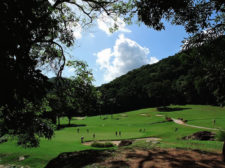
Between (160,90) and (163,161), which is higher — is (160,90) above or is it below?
above

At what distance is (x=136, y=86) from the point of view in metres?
123

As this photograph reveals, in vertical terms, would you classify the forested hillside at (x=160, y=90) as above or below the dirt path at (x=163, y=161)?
above

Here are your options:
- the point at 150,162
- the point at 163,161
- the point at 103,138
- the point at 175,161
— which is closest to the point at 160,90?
the point at 103,138

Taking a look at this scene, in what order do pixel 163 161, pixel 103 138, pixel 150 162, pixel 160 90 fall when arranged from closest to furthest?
pixel 150 162
pixel 163 161
pixel 103 138
pixel 160 90

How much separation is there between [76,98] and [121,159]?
241 inches

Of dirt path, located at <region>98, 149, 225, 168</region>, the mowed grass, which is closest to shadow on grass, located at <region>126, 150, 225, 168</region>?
dirt path, located at <region>98, 149, 225, 168</region>

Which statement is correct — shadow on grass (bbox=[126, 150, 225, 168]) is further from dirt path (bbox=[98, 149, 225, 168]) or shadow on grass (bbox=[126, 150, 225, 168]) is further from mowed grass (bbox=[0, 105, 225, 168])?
mowed grass (bbox=[0, 105, 225, 168])

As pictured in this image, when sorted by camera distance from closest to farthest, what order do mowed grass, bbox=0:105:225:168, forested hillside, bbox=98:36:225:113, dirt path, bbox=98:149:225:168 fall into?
dirt path, bbox=98:149:225:168 → mowed grass, bbox=0:105:225:168 → forested hillside, bbox=98:36:225:113

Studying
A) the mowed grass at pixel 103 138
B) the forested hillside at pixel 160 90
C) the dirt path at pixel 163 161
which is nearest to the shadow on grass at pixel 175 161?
the dirt path at pixel 163 161

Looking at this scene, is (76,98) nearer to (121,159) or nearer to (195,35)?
(121,159)

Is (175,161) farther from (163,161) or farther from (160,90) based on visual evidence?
(160,90)

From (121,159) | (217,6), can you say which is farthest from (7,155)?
(217,6)

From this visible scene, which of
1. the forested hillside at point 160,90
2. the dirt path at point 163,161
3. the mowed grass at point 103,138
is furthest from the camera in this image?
the forested hillside at point 160,90

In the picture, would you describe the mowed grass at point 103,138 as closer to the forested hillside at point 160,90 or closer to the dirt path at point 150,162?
the dirt path at point 150,162
